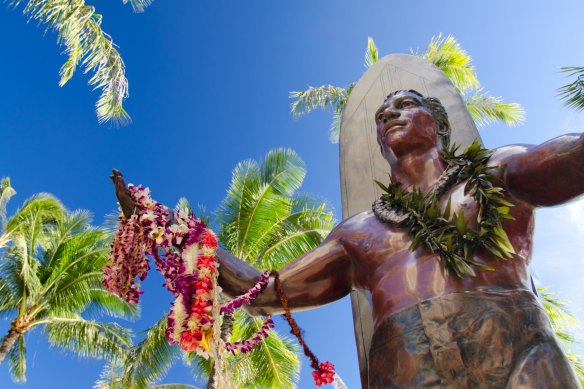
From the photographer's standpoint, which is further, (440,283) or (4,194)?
(4,194)

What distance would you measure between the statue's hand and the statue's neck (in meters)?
1.28

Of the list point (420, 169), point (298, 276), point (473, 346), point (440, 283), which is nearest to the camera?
point (473, 346)

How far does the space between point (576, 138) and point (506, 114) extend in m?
11.9

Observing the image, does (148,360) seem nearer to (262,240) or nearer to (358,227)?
(262,240)

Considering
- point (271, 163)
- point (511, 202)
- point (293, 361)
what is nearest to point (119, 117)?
point (271, 163)

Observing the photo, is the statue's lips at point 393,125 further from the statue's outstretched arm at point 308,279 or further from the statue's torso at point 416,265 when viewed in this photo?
the statue's outstretched arm at point 308,279

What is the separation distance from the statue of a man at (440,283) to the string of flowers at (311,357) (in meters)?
0.04

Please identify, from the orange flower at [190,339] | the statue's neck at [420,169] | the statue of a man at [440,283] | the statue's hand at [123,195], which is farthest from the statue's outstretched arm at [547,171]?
the statue's hand at [123,195]

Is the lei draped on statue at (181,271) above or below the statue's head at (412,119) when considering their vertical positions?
below

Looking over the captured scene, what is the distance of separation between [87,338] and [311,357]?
12.1 meters

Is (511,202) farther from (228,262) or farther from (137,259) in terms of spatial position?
(137,259)

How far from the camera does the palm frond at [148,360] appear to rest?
11.2 meters

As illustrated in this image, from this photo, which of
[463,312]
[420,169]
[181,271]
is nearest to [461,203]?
[420,169]

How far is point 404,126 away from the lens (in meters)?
2.79
